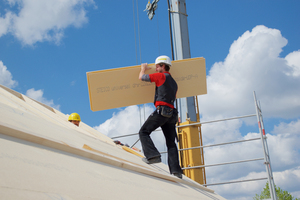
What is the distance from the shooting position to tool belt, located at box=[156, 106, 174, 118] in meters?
3.03

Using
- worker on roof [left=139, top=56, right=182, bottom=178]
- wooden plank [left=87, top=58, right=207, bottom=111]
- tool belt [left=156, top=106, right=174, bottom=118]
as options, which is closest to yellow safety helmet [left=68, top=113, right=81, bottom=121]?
wooden plank [left=87, top=58, right=207, bottom=111]

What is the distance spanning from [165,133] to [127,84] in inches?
41.0

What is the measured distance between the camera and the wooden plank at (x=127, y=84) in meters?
3.87

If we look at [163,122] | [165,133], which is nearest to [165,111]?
[163,122]

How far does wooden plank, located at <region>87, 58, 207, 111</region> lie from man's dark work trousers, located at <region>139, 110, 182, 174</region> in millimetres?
826

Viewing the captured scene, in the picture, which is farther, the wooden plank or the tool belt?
the wooden plank

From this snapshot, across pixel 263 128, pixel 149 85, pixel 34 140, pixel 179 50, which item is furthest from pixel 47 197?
pixel 179 50

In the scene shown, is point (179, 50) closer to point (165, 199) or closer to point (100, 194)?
point (165, 199)

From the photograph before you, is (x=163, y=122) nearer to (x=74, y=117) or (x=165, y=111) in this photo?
(x=165, y=111)

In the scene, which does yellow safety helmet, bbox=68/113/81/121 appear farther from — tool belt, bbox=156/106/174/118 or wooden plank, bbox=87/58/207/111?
tool belt, bbox=156/106/174/118

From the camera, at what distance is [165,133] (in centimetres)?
326

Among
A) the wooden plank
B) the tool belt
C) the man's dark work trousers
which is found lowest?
the man's dark work trousers

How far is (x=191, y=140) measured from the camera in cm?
601

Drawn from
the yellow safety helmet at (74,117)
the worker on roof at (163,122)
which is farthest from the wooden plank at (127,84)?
the yellow safety helmet at (74,117)
